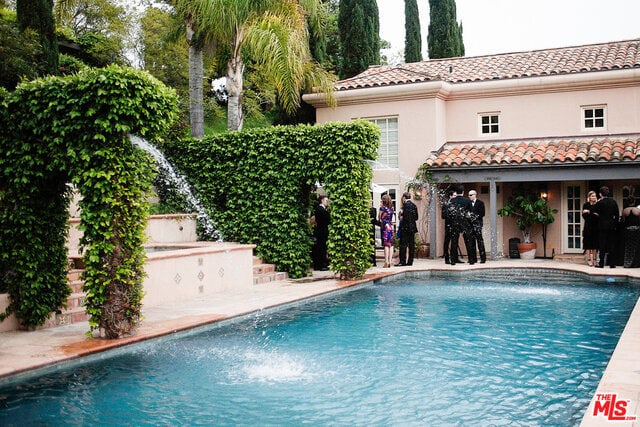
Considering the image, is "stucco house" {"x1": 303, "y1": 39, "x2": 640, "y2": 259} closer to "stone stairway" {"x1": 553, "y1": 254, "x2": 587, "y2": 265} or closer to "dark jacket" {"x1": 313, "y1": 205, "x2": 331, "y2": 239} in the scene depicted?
"stone stairway" {"x1": 553, "y1": 254, "x2": 587, "y2": 265}

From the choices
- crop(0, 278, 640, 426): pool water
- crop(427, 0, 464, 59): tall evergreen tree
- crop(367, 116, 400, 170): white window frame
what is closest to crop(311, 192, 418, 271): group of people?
crop(367, 116, 400, 170): white window frame

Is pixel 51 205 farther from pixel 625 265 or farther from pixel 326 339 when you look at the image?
pixel 625 265

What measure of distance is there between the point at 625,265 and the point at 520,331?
26.4 feet

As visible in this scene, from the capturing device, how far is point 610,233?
53.0 feet

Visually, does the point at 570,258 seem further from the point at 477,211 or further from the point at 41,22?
the point at 41,22

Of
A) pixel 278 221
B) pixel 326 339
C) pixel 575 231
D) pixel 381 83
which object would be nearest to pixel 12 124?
pixel 326 339

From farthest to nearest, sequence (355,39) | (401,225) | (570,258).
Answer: (355,39) → (570,258) → (401,225)

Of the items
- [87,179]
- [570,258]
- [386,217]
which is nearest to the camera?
[87,179]

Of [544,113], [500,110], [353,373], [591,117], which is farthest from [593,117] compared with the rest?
[353,373]

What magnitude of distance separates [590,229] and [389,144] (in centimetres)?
718

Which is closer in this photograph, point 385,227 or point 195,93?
point 385,227

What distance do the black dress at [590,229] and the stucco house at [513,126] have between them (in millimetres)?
1899

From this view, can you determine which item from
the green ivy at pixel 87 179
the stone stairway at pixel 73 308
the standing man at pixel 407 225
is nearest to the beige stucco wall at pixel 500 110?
the standing man at pixel 407 225

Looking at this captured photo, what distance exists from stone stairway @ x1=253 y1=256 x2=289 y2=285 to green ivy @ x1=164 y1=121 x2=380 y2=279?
0.20 m
